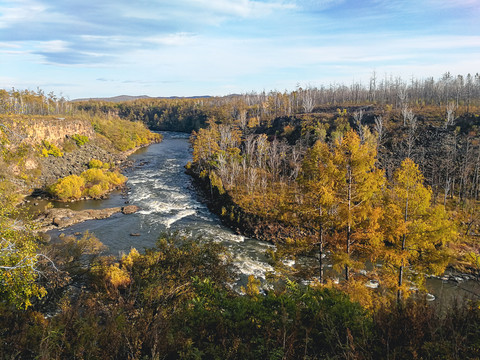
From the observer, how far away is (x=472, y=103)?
67938 mm

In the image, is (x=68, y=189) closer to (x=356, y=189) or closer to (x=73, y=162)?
(x=73, y=162)

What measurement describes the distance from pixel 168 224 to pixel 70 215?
1137 centimetres

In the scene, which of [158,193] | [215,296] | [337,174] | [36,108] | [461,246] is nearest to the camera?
[215,296]

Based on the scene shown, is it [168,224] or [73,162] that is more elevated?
[73,162]

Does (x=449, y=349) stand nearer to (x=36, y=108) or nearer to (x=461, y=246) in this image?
(x=461, y=246)

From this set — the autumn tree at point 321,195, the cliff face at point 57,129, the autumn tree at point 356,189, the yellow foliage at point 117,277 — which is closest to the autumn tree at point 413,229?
the autumn tree at point 356,189

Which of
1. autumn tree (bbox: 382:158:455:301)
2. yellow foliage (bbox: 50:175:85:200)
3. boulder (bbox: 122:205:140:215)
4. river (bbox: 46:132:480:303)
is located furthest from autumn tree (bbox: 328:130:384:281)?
yellow foliage (bbox: 50:175:85:200)

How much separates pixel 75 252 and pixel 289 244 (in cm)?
1361

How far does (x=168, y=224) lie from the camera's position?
1171 inches

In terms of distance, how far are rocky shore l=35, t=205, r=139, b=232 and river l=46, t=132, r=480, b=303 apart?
1053mm

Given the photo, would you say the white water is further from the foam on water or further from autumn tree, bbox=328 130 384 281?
autumn tree, bbox=328 130 384 281

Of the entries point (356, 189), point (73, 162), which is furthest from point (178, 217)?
point (73, 162)

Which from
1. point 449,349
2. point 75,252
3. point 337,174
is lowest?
point 75,252

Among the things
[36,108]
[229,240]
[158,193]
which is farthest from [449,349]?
[36,108]
